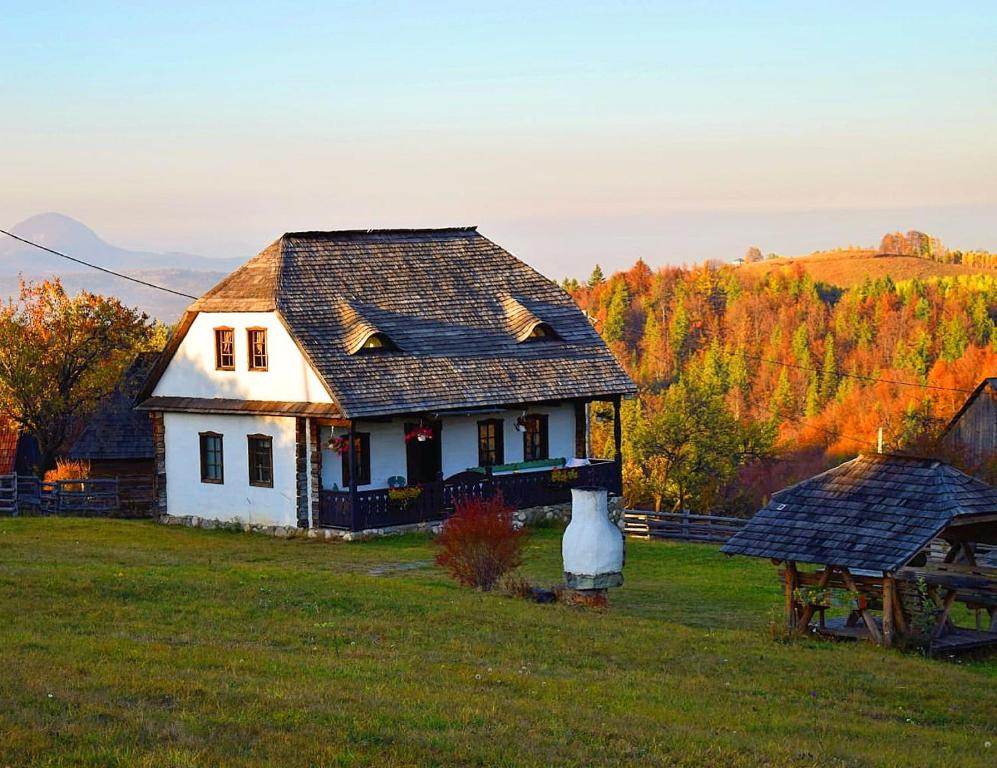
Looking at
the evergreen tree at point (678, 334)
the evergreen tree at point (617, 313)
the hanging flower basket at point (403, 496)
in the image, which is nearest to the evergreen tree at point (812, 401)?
the evergreen tree at point (678, 334)

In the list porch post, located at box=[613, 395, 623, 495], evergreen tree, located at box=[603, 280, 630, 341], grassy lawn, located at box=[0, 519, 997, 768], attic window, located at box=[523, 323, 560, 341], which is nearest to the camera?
grassy lawn, located at box=[0, 519, 997, 768]

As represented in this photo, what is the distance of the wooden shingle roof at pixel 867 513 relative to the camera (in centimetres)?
1966

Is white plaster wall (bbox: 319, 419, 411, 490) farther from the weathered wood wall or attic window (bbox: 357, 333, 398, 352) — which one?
the weathered wood wall

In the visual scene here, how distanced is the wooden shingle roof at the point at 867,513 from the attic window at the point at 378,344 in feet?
52.2

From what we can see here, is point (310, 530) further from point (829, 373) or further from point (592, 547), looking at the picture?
point (829, 373)

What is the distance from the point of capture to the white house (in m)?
34.9

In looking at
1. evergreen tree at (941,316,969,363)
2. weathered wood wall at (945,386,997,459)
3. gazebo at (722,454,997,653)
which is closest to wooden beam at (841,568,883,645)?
gazebo at (722,454,997,653)

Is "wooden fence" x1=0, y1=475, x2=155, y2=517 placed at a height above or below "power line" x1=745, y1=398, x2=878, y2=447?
below

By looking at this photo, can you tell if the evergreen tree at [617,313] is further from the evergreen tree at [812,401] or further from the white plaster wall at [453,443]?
the white plaster wall at [453,443]

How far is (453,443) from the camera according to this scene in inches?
1457

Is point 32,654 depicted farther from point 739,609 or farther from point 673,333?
point 673,333

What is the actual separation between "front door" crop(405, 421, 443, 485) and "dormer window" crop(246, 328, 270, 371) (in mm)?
3980

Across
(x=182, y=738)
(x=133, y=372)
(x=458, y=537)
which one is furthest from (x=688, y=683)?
(x=133, y=372)

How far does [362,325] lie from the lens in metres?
35.8
